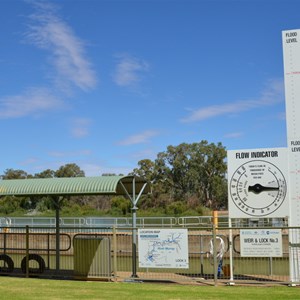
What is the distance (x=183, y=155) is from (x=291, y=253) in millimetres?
86843

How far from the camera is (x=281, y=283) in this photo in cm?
1597

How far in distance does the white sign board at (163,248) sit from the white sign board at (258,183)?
1.88m

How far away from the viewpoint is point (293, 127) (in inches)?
683

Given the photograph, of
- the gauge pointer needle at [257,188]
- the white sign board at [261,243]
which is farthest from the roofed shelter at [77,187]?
the gauge pointer needle at [257,188]

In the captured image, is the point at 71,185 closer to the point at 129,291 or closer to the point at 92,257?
the point at 92,257

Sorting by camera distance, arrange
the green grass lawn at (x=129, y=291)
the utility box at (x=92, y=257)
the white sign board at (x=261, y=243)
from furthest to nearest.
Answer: the utility box at (x=92, y=257), the white sign board at (x=261, y=243), the green grass lawn at (x=129, y=291)

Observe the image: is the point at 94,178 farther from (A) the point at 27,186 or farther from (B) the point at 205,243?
(B) the point at 205,243

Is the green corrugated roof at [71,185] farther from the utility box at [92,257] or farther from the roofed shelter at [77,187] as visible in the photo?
the utility box at [92,257]

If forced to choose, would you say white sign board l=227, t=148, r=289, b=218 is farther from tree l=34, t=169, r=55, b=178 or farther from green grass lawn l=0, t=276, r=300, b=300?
tree l=34, t=169, r=55, b=178

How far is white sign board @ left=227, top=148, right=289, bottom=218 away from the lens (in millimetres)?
17203

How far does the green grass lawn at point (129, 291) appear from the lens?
46.0ft

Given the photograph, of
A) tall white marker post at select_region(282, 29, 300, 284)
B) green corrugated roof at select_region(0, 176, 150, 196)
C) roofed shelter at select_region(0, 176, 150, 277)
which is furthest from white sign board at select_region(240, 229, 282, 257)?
green corrugated roof at select_region(0, 176, 150, 196)

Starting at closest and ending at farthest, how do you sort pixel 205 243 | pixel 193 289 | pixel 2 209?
1. pixel 193 289
2. pixel 205 243
3. pixel 2 209

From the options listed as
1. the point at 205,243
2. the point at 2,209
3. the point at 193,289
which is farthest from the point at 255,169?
the point at 2,209
